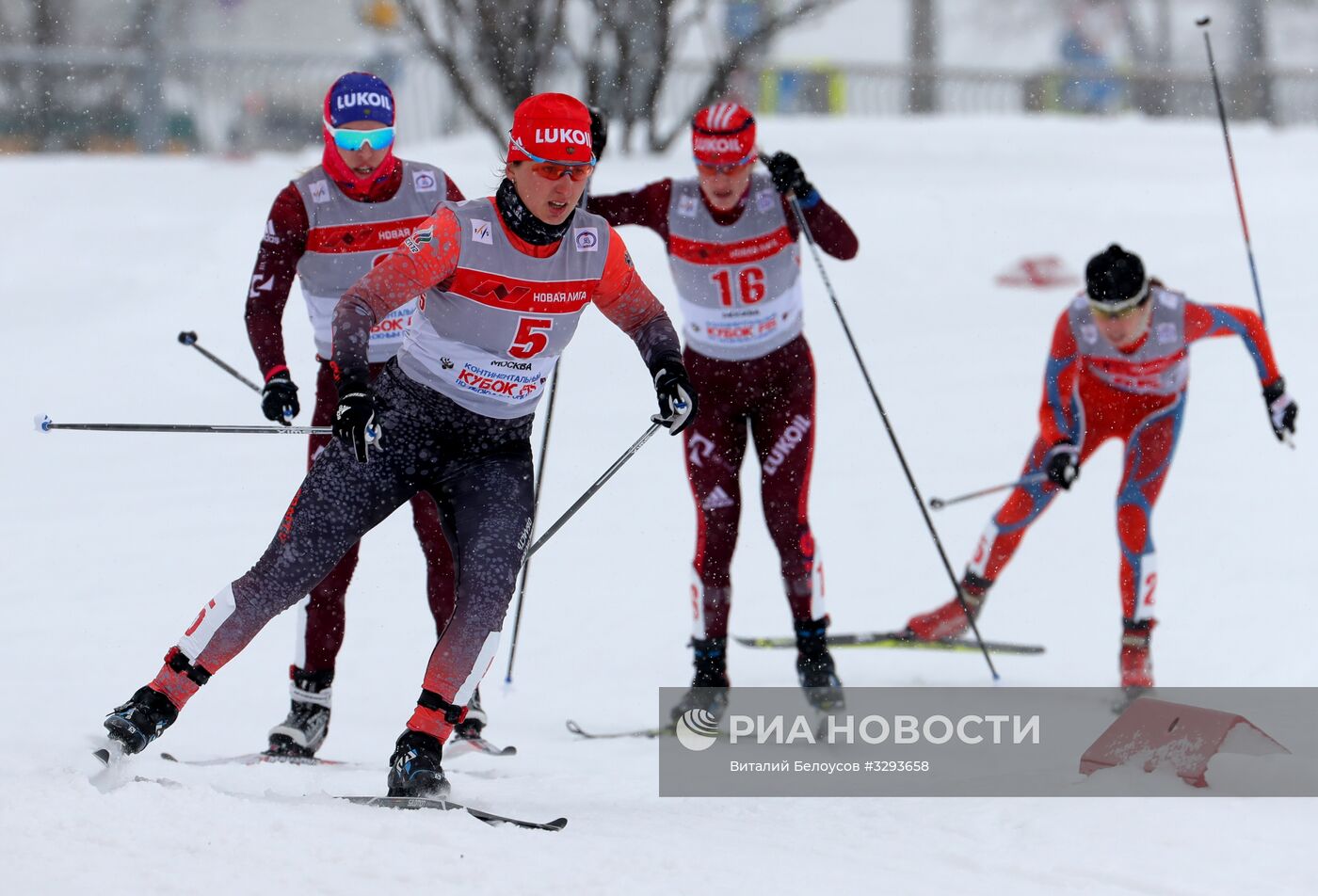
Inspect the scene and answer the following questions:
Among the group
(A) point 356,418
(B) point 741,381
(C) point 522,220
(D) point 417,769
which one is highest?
(B) point 741,381

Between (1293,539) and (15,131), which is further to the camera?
(15,131)

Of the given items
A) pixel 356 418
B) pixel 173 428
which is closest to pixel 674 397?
pixel 356 418

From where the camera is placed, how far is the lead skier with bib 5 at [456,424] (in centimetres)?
395

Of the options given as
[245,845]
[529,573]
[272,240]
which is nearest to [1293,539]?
[529,573]

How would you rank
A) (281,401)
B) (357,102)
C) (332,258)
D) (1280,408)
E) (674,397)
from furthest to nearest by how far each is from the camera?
(1280,408) < (332,258) < (357,102) < (281,401) < (674,397)

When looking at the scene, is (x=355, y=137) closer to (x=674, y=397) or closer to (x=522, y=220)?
(x=522, y=220)

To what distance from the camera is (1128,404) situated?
6.41 metres

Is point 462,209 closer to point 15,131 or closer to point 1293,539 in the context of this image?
point 1293,539

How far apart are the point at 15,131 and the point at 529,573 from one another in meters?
11.2

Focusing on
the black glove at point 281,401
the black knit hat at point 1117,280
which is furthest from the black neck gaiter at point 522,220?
the black knit hat at point 1117,280

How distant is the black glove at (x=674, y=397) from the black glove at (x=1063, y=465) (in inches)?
94.0

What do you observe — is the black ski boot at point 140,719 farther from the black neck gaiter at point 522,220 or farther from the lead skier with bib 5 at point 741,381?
the lead skier with bib 5 at point 741,381

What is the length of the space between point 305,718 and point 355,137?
72.7 inches

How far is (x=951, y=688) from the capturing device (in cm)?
629
